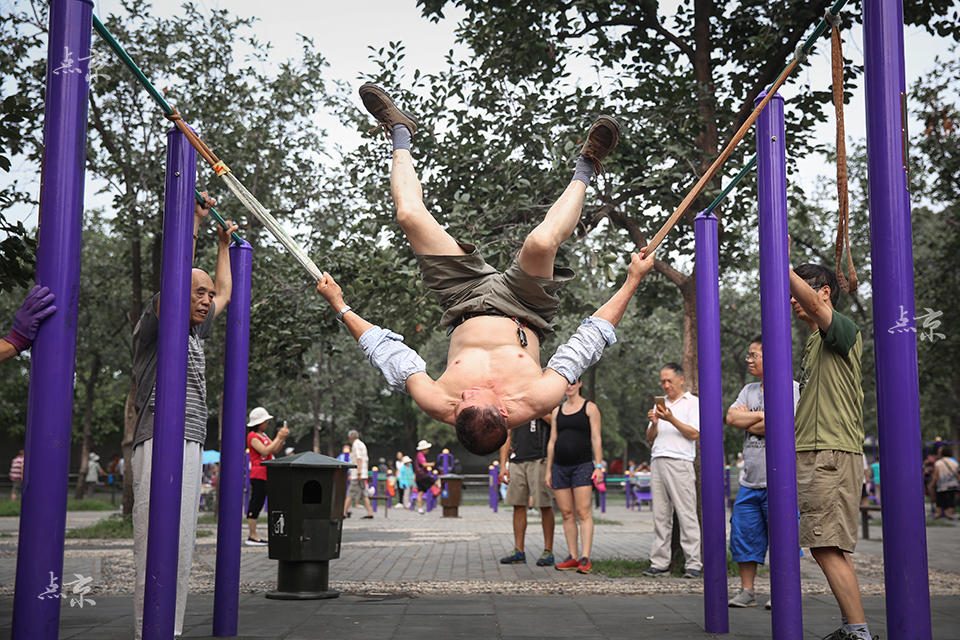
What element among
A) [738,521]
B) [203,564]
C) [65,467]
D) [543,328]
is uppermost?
[543,328]

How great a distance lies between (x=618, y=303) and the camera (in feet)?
16.9

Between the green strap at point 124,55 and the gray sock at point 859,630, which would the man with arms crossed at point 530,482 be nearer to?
the gray sock at point 859,630

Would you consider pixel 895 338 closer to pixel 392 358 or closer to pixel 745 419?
pixel 392 358

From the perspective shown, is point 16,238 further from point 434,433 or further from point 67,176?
point 434,433

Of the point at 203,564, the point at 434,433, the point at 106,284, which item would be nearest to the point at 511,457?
the point at 203,564

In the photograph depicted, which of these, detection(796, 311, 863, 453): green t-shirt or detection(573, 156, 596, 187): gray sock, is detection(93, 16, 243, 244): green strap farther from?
detection(796, 311, 863, 453): green t-shirt

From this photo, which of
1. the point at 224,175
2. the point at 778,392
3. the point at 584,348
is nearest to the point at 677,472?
the point at 584,348

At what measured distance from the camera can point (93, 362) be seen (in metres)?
28.9

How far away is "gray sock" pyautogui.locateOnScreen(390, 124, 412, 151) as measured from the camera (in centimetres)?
597

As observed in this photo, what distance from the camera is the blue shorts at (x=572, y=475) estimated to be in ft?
30.2

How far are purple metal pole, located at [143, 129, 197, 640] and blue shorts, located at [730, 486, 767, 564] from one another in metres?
3.98

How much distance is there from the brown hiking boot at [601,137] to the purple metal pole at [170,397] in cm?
229

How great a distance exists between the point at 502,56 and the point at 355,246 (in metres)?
2.38

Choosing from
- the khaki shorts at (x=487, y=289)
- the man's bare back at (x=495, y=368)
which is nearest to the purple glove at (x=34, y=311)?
the man's bare back at (x=495, y=368)
